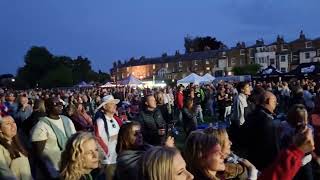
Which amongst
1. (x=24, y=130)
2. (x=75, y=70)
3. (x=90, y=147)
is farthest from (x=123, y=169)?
(x=75, y=70)

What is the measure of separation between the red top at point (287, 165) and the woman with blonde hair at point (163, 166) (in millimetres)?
467

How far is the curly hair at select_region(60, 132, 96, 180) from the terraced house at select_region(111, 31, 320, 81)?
7517cm

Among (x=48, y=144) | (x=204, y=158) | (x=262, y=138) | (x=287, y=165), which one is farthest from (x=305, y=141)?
(x=48, y=144)

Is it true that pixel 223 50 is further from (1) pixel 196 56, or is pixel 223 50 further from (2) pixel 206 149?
(2) pixel 206 149

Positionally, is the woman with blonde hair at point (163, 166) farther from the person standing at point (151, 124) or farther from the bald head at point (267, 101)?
the person standing at point (151, 124)

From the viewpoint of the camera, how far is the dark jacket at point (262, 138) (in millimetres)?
5852

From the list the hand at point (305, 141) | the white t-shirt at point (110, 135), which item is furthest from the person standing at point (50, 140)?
the hand at point (305, 141)

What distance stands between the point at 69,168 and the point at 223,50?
10194 centimetres

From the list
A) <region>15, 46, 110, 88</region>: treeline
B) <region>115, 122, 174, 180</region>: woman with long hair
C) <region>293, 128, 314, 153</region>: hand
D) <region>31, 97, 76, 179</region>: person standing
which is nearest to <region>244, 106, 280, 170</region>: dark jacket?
<region>115, 122, 174, 180</region>: woman with long hair

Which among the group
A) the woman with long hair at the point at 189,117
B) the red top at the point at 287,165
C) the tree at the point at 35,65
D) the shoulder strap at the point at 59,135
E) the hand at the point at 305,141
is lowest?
the woman with long hair at the point at 189,117

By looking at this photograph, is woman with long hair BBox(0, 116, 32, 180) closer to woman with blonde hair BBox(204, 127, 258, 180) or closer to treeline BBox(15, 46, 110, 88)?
woman with blonde hair BBox(204, 127, 258, 180)

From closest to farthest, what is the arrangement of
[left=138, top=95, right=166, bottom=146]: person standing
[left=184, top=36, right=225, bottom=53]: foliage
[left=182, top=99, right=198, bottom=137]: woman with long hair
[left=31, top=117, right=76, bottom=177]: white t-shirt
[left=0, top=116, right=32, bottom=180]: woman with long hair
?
[left=0, top=116, right=32, bottom=180]: woman with long hair, [left=31, top=117, right=76, bottom=177]: white t-shirt, [left=138, top=95, right=166, bottom=146]: person standing, [left=182, top=99, right=198, bottom=137]: woman with long hair, [left=184, top=36, right=225, bottom=53]: foliage

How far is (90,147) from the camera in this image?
386 cm

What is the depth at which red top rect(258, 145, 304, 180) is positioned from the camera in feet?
8.65
